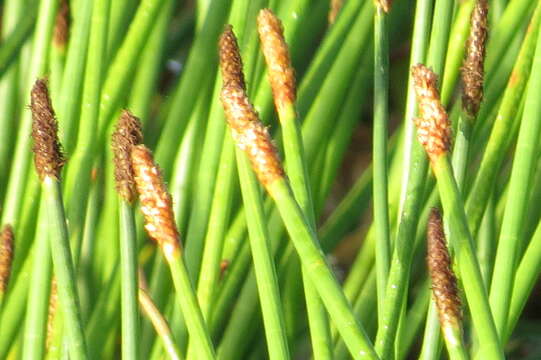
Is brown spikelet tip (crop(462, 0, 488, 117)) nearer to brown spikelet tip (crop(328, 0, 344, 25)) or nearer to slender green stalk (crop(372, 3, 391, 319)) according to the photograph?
slender green stalk (crop(372, 3, 391, 319))

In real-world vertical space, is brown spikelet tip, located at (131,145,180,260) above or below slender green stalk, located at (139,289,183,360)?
above

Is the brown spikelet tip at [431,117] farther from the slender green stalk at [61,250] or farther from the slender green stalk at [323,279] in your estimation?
the slender green stalk at [61,250]

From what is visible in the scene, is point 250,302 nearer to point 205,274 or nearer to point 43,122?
point 205,274

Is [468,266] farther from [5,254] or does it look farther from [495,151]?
[5,254]

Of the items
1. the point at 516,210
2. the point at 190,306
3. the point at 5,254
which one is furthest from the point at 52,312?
the point at 516,210

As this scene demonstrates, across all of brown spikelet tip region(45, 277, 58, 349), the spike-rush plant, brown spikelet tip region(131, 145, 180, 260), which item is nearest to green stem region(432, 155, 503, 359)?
the spike-rush plant

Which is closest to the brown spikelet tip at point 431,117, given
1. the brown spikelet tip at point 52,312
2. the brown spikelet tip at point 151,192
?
the brown spikelet tip at point 151,192
